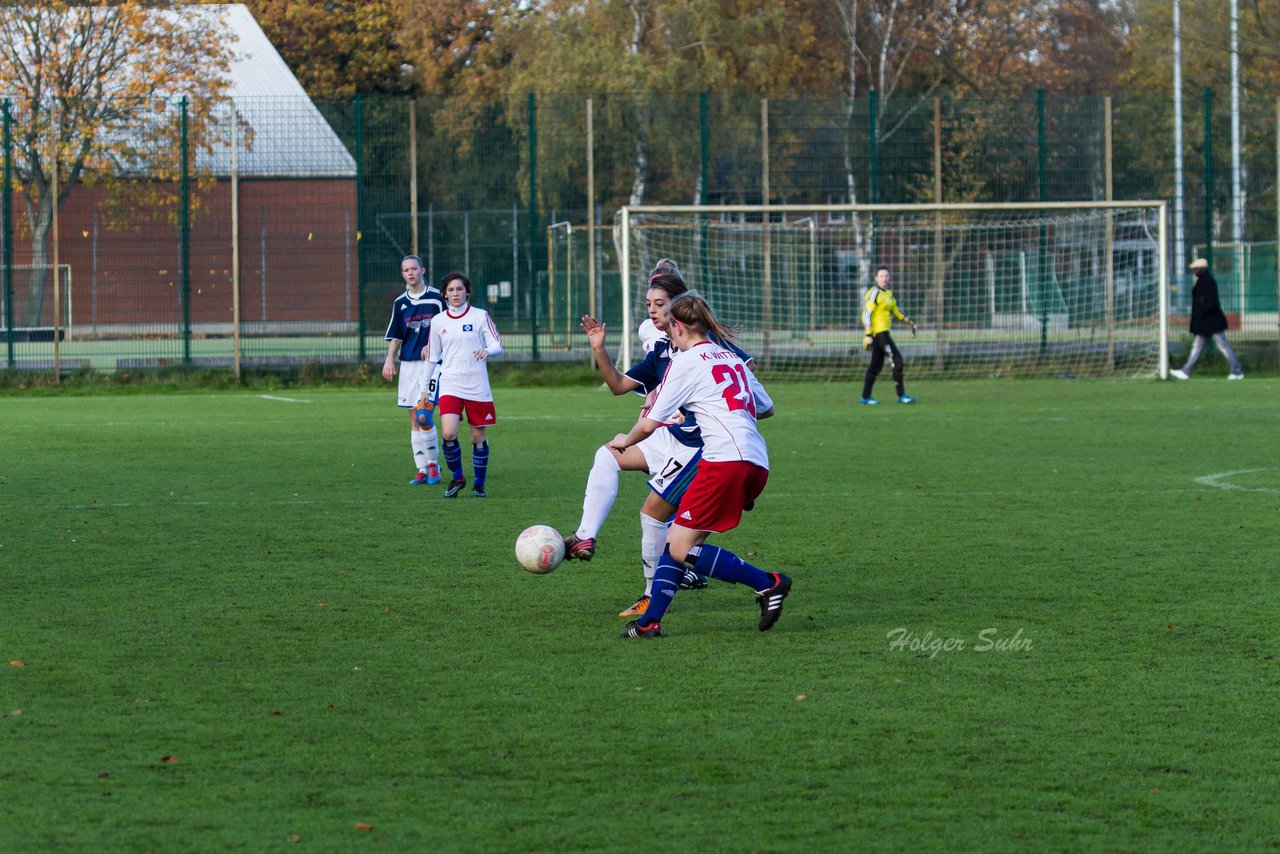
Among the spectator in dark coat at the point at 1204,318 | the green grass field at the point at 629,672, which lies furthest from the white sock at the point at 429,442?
the spectator in dark coat at the point at 1204,318

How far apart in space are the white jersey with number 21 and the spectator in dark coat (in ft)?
56.0

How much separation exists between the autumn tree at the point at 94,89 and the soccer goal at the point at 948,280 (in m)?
7.45

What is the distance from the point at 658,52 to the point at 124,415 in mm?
27169

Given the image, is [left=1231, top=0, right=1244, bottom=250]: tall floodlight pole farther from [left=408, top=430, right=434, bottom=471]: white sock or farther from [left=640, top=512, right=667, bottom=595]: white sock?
[left=640, top=512, right=667, bottom=595]: white sock

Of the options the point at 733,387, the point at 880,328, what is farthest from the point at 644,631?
the point at 880,328

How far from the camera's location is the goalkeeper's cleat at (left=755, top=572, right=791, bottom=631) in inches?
261

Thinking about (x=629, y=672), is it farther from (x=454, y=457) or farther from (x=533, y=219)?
(x=533, y=219)

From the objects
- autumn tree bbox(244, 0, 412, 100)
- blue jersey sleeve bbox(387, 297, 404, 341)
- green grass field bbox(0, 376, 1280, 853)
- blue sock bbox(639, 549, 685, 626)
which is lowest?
green grass field bbox(0, 376, 1280, 853)

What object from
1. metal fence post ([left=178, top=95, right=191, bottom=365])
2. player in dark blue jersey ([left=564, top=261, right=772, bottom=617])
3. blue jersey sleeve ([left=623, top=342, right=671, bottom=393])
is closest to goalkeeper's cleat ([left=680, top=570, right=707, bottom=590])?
player in dark blue jersey ([left=564, top=261, right=772, bottom=617])

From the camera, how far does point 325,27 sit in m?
48.0

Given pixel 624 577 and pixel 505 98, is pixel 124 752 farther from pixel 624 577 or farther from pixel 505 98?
pixel 505 98

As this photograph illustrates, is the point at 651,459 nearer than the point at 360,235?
Yes

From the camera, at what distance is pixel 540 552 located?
729cm

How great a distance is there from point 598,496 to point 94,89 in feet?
85.0
